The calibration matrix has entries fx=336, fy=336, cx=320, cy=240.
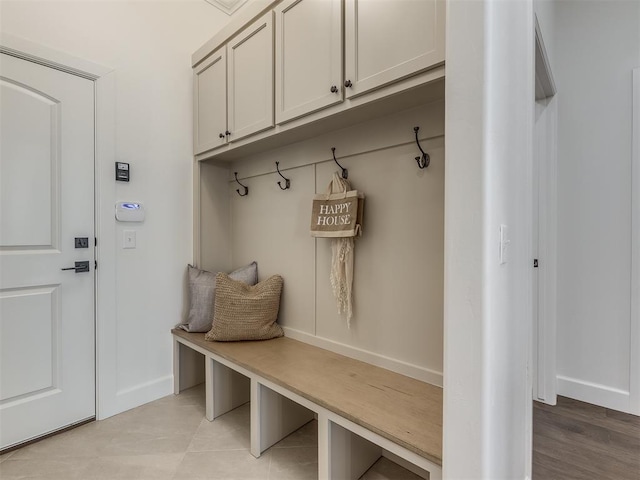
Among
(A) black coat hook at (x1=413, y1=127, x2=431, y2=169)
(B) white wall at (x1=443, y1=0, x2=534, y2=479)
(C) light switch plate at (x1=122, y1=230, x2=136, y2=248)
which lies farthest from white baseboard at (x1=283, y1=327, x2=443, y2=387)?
(C) light switch plate at (x1=122, y1=230, x2=136, y2=248)

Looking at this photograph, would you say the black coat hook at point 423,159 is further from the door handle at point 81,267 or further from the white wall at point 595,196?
the door handle at point 81,267

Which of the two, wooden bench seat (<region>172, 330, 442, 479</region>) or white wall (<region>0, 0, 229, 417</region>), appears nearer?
wooden bench seat (<region>172, 330, 442, 479</region>)

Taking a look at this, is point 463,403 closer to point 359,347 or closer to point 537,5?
point 359,347

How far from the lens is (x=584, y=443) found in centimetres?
172

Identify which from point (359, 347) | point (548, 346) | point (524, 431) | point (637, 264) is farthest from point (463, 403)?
point (637, 264)

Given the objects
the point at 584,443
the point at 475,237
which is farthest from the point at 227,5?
the point at 584,443

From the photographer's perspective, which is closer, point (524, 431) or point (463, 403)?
point (463, 403)

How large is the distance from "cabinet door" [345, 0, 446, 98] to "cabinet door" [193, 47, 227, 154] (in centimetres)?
100

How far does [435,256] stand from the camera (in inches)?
56.6

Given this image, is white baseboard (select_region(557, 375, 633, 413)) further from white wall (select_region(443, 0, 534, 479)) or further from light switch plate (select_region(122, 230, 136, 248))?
light switch plate (select_region(122, 230, 136, 248))

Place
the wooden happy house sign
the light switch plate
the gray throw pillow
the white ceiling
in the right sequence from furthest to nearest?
the white ceiling < the gray throw pillow < the light switch plate < the wooden happy house sign

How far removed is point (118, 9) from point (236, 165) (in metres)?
1.11

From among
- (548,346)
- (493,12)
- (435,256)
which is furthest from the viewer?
(548,346)

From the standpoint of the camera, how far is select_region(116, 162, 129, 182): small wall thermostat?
6.56ft
